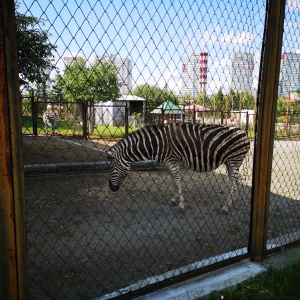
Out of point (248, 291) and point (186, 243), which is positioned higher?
point (248, 291)

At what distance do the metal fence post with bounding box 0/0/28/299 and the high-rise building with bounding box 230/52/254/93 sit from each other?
1878 millimetres

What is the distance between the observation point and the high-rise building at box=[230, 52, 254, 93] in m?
2.78

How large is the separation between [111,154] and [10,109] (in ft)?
11.3

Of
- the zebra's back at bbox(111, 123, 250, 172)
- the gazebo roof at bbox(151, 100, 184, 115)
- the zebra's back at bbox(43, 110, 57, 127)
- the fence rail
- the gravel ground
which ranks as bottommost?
the gravel ground

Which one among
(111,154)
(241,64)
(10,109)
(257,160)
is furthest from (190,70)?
(111,154)

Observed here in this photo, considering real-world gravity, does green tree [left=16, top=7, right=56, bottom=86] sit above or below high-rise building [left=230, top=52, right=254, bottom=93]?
above

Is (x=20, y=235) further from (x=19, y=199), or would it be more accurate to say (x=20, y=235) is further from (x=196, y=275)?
(x=196, y=275)

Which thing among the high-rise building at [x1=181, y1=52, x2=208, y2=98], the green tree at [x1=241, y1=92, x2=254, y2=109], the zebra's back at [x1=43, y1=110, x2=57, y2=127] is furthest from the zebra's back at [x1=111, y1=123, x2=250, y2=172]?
the zebra's back at [x1=43, y1=110, x2=57, y2=127]

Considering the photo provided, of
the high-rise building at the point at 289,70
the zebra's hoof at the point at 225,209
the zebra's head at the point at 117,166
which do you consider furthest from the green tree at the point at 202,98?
the zebra's hoof at the point at 225,209

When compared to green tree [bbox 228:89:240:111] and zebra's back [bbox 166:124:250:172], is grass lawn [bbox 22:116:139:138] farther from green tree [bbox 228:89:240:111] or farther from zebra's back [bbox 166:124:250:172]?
green tree [bbox 228:89:240:111]

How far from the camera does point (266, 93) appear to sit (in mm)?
2623

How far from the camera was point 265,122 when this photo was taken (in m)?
2.65

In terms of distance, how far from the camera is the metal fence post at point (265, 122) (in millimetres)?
2553

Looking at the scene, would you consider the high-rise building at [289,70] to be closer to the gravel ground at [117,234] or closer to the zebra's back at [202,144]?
the gravel ground at [117,234]
